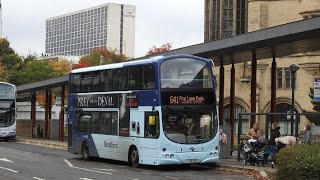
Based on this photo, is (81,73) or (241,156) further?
(81,73)

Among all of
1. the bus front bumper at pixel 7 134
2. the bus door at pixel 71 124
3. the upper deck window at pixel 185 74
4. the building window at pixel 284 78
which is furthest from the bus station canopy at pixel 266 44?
the building window at pixel 284 78

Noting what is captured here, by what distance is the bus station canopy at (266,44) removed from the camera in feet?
77.2

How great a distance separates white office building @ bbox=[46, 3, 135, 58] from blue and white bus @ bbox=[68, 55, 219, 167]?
145 m

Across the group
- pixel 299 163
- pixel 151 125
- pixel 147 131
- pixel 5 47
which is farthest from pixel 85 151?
pixel 5 47

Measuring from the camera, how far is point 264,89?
65750 millimetres

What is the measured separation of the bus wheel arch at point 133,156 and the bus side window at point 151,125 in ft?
4.20

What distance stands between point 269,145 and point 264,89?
42168 mm

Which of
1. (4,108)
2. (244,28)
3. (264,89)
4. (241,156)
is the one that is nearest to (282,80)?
(264,89)

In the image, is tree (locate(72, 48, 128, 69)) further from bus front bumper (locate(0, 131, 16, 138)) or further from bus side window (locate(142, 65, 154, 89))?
bus side window (locate(142, 65, 154, 89))

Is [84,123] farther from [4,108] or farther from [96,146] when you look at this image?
[4,108]

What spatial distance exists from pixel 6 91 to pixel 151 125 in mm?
27637

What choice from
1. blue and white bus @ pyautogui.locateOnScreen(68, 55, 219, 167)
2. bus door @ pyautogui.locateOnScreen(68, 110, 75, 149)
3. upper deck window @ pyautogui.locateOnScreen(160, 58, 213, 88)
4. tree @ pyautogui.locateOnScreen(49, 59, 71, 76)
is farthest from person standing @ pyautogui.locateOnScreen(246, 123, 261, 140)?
tree @ pyautogui.locateOnScreen(49, 59, 71, 76)

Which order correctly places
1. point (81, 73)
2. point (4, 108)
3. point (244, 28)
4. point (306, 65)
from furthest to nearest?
point (244, 28), point (306, 65), point (4, 108), point (81, 73)

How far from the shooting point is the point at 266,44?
26.6 m
